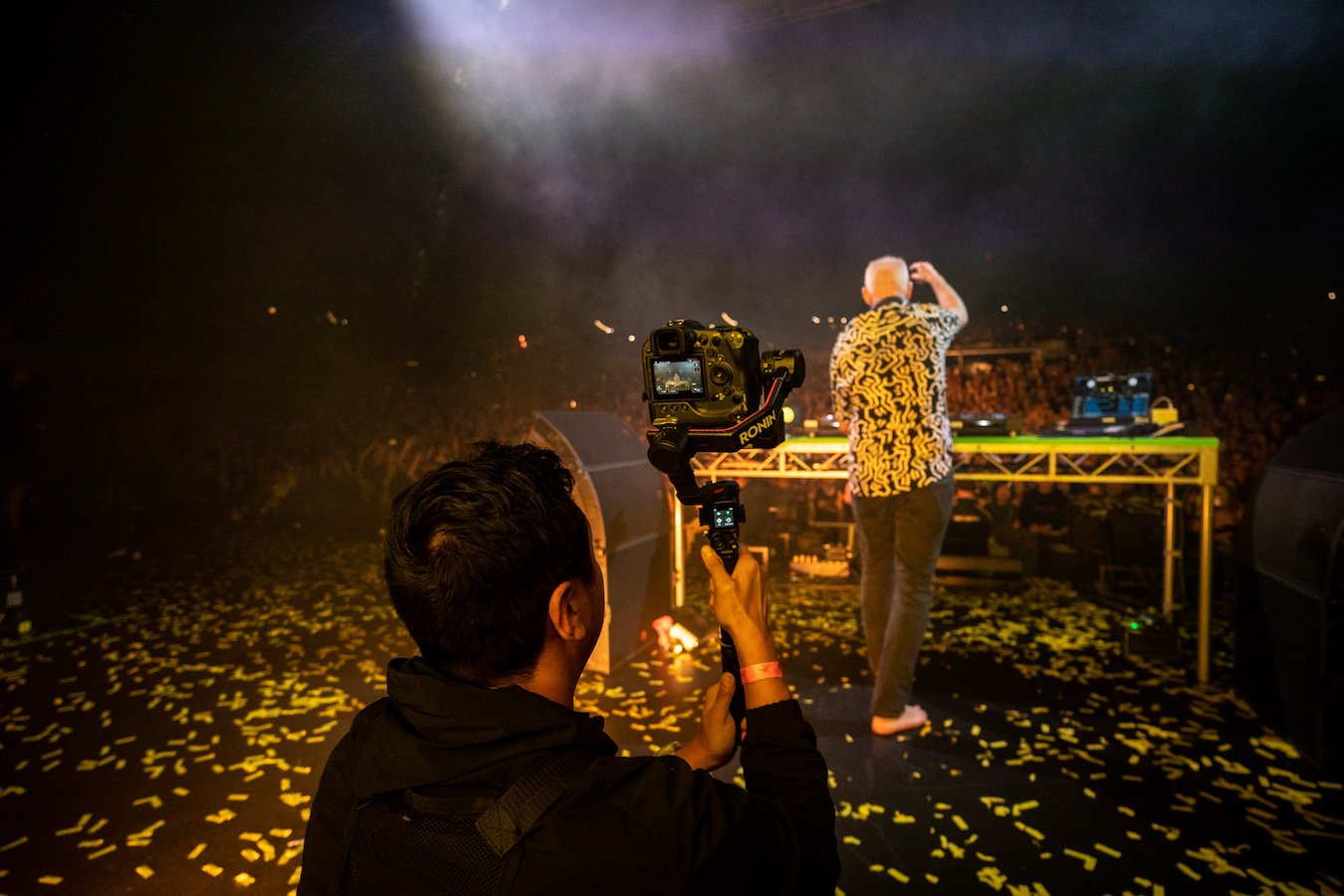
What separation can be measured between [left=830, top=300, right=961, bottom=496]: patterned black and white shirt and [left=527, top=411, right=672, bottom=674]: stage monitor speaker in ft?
5.78

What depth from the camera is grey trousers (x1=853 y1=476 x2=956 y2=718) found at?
11.4ft

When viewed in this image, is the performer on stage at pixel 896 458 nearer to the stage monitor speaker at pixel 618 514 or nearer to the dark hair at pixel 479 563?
the stage monitor speaker at pixel 618 514

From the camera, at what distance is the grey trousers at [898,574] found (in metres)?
3.48

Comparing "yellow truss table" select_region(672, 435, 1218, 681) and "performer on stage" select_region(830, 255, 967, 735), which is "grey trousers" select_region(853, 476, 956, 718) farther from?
"yellow truss table" select_region(672, 435, 1218, 681)

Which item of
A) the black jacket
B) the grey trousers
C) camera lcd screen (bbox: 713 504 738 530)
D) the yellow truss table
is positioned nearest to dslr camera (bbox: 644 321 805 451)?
camera lcd screen (bbox: 713 504 738 530)

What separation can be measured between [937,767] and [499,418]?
11002 mm

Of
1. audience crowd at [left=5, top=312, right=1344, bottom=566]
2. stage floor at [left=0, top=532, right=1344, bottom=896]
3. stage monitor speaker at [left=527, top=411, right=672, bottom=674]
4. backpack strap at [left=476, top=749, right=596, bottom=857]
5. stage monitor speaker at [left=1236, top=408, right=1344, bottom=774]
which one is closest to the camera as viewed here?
backpack strap at [left=476, top=749, right=596, bottom=857]

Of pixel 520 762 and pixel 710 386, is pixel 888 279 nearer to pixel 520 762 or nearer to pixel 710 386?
pixel 710 386

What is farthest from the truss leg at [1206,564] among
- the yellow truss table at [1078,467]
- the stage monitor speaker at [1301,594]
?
the stage monitor speaker at [1301,594]

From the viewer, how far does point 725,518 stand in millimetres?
1371

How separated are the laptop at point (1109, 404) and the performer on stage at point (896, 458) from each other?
2020 millimetres

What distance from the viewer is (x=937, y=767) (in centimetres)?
341

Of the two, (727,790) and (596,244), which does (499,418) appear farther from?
(727,790)

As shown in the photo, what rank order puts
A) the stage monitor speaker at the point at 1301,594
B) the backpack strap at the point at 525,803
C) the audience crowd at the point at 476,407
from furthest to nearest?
the audience crowd at the point at 476,407 < the stage monitor speaker at the point at 1301,594 < the backpack strap at the point at 525,803
